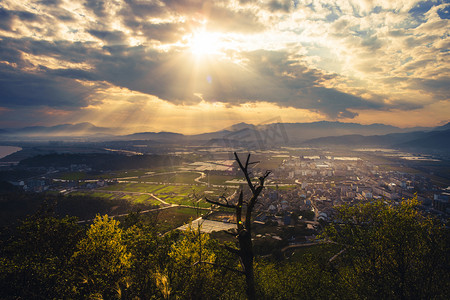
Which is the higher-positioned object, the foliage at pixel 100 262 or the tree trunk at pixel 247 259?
the tree trunk at pixel 247 259

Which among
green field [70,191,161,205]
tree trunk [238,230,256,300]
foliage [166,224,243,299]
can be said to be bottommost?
green field [70,191,161,205]

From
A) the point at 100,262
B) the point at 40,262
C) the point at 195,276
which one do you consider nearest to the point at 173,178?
the point at 40,262

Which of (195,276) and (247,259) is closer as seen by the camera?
(247,259)

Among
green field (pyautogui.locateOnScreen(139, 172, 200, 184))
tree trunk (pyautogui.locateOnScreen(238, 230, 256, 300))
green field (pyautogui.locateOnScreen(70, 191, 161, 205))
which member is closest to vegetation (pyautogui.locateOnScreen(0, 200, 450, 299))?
tree trunk (pyautogui.locateOnScreen(238, 230, 256, 300))

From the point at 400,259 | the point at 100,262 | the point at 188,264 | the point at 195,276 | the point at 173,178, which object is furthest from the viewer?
the point at 173,178

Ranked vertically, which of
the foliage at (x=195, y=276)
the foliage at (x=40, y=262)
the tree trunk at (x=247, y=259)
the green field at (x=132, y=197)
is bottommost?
the green field at (x=132, y=197)

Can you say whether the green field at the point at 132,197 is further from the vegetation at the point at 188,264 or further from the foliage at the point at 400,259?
the foliage at the point at 400,259

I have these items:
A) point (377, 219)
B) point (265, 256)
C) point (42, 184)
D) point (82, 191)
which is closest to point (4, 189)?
point (42, 184)

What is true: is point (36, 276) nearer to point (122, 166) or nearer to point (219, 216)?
point (219, 216)

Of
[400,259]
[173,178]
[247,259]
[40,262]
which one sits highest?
[247,259]

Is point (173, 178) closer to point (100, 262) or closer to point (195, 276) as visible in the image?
point (100, 262)

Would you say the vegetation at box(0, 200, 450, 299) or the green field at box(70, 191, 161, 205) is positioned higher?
the vegetation at box(0, 200, 450, 299)

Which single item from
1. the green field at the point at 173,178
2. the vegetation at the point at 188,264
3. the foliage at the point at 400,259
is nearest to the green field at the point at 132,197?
the green field at the point at 173,178

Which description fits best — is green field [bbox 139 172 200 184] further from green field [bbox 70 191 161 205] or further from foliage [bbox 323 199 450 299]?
foliage [bbox 323 199 450 299]
